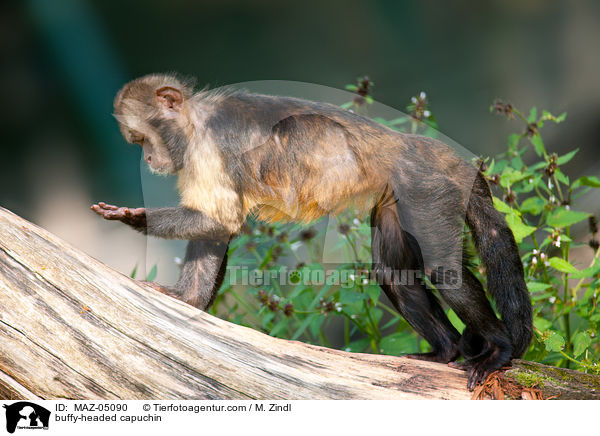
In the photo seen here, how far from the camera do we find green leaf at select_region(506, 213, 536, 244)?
3740 millimetres

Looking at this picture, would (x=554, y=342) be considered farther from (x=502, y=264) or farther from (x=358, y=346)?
(x=358, y=346)

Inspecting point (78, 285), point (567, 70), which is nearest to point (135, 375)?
point (78, 285)

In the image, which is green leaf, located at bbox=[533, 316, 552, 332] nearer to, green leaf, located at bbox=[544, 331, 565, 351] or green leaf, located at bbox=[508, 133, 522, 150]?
green leaf, located at bbox=[544, 331, 565, 351]

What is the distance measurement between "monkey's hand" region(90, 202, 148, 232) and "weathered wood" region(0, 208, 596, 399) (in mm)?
317

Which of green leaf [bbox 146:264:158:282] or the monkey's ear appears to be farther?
green leaf [bbox 146:264:158:282]

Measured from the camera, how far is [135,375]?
8.83 ft

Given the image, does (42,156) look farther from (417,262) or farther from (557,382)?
(557,382)

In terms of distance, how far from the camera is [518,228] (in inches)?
148

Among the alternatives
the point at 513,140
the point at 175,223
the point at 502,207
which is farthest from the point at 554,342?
the point at 175,223

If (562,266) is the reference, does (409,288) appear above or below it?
below

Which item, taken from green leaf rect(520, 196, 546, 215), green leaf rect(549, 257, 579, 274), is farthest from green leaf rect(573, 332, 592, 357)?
green leaf rect(520, 196, 546, 215)

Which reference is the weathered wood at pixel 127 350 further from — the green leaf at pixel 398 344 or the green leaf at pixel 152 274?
the green leaf at pixel 152 274

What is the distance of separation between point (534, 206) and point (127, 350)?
121 inches

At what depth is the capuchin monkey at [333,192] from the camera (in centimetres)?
334
